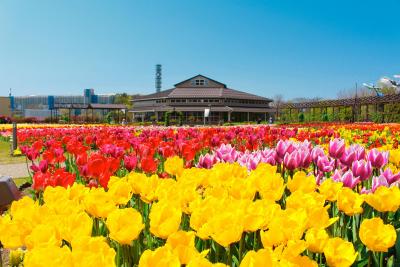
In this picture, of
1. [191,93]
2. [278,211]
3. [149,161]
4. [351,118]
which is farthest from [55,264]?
[191,93]

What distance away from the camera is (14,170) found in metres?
10.3

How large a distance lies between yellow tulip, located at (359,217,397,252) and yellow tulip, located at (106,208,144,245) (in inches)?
32.8

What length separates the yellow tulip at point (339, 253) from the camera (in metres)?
1.43

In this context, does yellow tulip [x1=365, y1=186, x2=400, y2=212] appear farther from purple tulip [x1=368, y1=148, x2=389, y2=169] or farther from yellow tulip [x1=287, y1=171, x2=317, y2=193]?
purple tulip [x1=368, y1=148, x2=389, y2=169]

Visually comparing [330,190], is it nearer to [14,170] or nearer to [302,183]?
[302,183]

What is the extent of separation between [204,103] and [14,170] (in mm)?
59338

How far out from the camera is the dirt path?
9395mm

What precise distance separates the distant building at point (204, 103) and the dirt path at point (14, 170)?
52318mm

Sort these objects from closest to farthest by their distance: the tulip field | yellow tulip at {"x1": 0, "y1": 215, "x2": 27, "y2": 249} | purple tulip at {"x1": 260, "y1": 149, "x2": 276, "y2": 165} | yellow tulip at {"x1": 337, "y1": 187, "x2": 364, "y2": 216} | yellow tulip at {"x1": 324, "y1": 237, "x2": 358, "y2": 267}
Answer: the tulip field, yellow tulip at {"x1": 324, "y1": 237, "x2": 358, "y2": 267}, yellow tulip at {"x1": 0, "y1": 215, "x2": 27, "y2": 249}, yellow tulip at {"x1": 337, "y1": 187, "x2": 364, "y2": 216}, purple tulip at {"x1": 260, "y1": 149, "x2": 276, "y2": 165}

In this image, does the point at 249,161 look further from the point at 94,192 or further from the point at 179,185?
the point at 94,192

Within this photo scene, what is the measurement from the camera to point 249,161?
11.0 feet

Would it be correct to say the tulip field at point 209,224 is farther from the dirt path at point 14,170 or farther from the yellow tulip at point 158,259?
the dirt path at point 14,170

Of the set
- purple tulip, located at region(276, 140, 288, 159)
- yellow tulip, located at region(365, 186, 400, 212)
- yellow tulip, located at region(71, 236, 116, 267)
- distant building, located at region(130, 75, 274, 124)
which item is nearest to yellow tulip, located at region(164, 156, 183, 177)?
purple tulip, located at region(276, 140, 288, 159)

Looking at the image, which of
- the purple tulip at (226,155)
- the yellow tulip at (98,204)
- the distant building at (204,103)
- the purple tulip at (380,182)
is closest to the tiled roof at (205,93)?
the distant building at (204,103)
